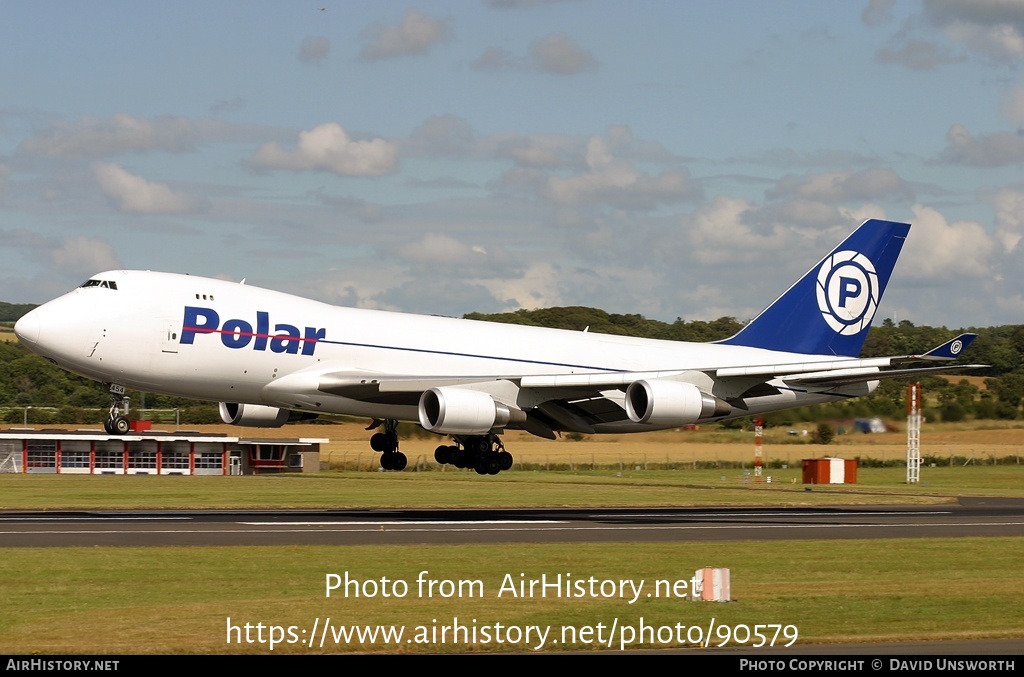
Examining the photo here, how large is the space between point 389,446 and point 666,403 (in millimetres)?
11840

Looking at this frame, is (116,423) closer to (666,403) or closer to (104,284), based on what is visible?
(104,284)

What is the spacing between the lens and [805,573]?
30500 mm

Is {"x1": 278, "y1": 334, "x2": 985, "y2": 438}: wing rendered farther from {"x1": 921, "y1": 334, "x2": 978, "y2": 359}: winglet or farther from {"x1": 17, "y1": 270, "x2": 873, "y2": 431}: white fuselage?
{"x1": 17, "y1": 270, "x2": 873, "y2": 431}: white fuselage

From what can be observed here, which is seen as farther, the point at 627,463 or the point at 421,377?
the point at 627,463

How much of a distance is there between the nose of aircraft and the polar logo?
31154 millimetres

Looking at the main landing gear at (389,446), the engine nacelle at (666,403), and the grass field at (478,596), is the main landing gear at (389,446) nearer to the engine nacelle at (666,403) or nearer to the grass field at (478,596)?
the engine nacelle at (666,403)

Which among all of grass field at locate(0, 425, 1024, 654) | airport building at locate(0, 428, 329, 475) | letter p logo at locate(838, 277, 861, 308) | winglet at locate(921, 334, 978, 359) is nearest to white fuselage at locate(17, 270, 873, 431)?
winglet at locate(921, 334, 978, 359)

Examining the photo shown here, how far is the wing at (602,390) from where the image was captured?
4288cm

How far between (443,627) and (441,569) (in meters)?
8.20

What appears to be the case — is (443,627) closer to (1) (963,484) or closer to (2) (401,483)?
(2) (401,483)

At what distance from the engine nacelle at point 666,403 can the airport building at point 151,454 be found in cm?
5138

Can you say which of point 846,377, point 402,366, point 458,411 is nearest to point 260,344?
point 402,366

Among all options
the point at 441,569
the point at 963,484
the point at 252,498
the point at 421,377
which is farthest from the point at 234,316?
the point at 963,484

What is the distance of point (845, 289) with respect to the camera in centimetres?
5506
